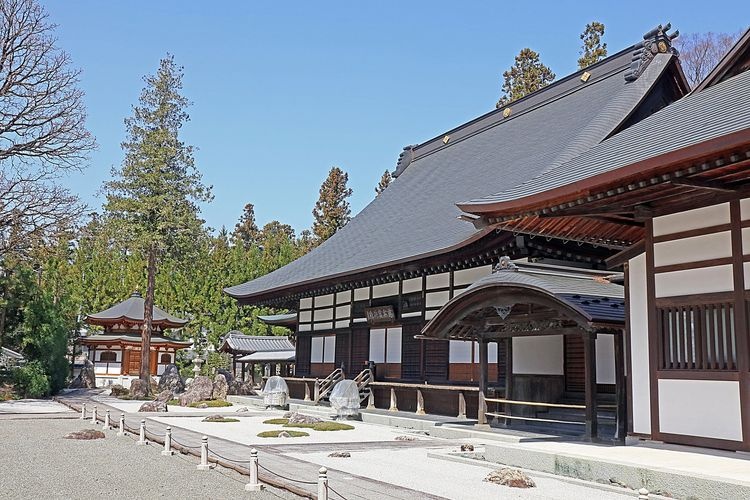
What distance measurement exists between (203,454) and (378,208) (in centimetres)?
1714

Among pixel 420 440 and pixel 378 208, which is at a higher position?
pixel 378 208

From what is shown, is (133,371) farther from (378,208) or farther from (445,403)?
(445,403)

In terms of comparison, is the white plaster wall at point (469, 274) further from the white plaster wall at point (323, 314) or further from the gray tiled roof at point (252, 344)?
the gray tiled roof at point (252, 344)

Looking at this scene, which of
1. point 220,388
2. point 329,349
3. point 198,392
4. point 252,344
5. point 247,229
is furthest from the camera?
point 247,229

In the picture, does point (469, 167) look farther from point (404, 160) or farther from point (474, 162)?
point (404, 160)

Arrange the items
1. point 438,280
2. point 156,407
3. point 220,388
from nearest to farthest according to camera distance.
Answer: point 438,280 < point 156,407 < point 220,388

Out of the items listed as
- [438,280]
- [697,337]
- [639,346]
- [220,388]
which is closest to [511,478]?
[639,346]

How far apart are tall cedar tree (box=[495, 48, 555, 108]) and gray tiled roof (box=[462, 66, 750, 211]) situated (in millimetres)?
23826

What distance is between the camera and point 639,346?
10.3 metres

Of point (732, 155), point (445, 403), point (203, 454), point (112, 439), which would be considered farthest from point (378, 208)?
point (732, 155)

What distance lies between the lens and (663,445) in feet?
31.1

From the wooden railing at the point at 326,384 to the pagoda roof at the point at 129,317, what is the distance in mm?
21683

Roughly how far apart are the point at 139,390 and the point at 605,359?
74.2 ft

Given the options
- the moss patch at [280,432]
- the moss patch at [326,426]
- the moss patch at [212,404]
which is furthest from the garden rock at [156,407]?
the moss patch at [280,432]
